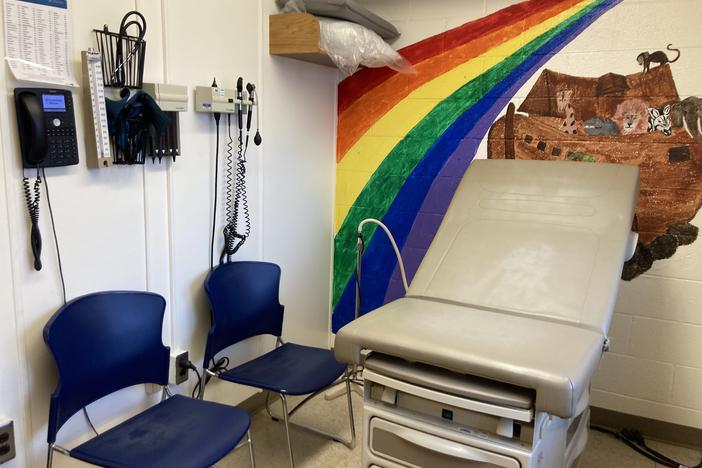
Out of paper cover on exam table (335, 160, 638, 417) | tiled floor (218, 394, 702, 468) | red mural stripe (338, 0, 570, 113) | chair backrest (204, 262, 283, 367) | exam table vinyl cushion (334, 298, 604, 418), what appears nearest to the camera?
exam table vinyl cushion (334, 298, 604, 418)

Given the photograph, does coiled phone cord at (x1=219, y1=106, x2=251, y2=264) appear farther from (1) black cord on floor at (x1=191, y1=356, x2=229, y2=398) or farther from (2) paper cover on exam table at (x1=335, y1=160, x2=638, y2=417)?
(2) paper cover on exam table at (x1=335, y1=160, x2=638, y2=417)

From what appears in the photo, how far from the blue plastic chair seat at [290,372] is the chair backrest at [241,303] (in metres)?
0.14

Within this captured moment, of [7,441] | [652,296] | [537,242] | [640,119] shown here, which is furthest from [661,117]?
[7,441]

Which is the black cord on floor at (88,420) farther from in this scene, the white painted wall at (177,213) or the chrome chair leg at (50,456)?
the chrome chair leg at (50,456)

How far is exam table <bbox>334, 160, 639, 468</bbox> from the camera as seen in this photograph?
1696 mm

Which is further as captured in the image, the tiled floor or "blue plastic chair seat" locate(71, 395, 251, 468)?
the tiled floor

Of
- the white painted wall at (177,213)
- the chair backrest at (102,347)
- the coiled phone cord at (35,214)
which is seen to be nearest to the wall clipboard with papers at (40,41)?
the white painted wall at (177,213)

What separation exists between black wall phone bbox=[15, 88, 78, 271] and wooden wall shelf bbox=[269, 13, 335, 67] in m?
1.20

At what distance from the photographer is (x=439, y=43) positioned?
10.4 ft

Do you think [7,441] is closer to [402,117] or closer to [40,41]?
[40,41]

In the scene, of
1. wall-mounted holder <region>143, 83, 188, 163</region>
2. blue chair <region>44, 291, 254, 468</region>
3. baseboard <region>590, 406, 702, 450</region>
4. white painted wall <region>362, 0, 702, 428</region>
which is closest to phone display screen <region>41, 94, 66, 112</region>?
wall-mounted holder <region>143, 83, 188, 163</region>

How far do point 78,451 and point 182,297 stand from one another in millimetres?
810

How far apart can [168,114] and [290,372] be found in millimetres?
1188

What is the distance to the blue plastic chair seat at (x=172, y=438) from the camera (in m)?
1.80
